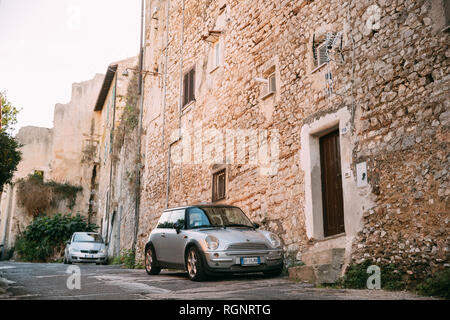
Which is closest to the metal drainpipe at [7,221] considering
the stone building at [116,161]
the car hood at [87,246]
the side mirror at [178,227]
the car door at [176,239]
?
the stone building at [116,161]

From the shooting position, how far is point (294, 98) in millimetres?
9867

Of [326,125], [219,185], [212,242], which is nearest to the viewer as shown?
[212,242]

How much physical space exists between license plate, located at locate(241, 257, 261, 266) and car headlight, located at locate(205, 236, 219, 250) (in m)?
0.52

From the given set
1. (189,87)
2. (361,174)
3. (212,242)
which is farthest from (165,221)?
(189,87)

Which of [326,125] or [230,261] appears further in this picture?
[326,125]

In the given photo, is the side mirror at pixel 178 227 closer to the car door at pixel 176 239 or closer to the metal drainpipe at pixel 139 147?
the car door at pixel 176 239

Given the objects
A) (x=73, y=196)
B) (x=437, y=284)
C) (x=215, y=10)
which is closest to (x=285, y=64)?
(x=215, y=10)

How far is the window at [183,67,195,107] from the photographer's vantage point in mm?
15141

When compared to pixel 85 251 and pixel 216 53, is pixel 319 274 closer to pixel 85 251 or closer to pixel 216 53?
pixel 216 53

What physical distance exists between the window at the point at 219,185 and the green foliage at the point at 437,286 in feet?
23.2

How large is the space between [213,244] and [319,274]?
72.5 inches

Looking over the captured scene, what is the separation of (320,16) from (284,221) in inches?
166

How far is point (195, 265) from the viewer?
827cm

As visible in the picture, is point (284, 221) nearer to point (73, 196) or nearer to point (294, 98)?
point (294, 98)
